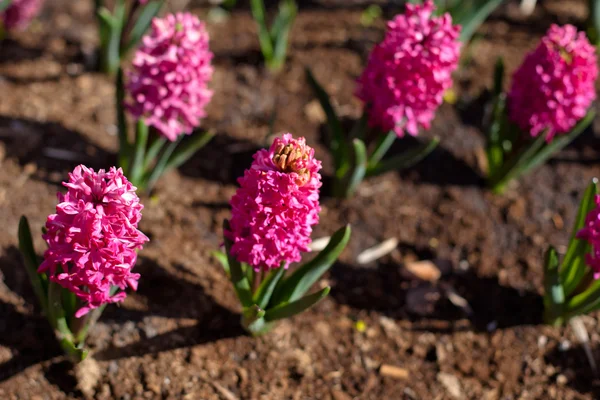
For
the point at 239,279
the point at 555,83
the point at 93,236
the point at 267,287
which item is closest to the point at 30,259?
the point at 93,236

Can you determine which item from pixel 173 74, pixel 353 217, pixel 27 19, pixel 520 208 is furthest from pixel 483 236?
pixel 27 19

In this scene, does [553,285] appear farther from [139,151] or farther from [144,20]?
[144,20]

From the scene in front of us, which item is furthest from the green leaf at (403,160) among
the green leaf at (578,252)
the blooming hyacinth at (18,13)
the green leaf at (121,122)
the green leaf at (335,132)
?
the blooming hyacinth at (18,13)

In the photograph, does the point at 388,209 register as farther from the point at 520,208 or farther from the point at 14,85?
the point at 14,85

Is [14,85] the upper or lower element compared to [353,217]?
upper

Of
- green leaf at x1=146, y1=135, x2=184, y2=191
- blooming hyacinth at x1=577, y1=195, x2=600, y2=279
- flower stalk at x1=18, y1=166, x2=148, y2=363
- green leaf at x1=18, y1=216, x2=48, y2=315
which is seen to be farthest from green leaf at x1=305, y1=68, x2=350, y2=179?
green leaf at x1=18, y1=216, x2=48, y2=315

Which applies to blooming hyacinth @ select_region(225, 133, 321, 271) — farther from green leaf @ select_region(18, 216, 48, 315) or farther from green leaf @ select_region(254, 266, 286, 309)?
green leaf @ select_region(18, 216, 48, 315)
